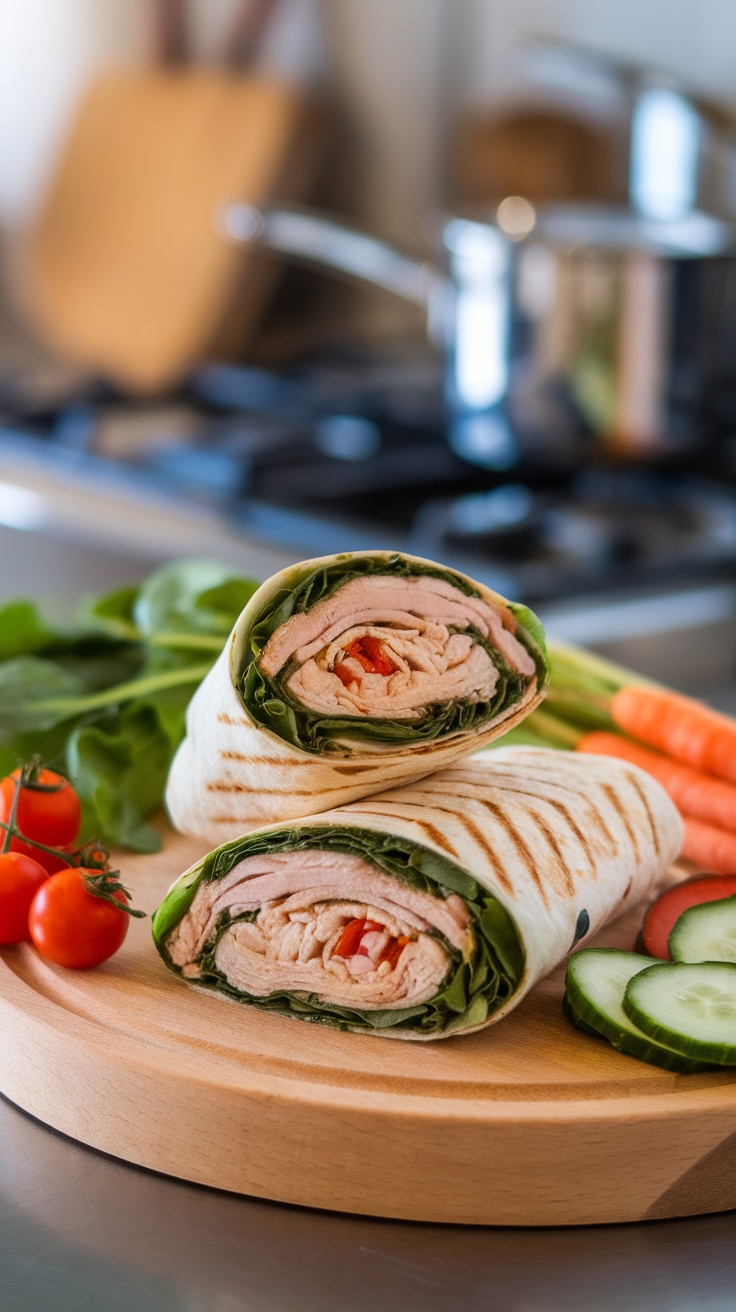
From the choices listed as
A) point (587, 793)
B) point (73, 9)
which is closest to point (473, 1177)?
point (587, 793)

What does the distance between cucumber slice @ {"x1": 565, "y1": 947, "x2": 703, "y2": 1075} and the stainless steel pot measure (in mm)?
1685

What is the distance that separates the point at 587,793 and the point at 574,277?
1.57 m

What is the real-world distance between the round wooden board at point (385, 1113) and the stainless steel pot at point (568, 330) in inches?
70.0

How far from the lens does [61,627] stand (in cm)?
232

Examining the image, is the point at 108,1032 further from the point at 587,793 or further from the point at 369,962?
the point at 587,793

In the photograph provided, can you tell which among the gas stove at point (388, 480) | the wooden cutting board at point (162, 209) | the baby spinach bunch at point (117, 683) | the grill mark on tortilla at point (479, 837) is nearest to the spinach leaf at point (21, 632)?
the baby spinach bunch at point (117, 683)

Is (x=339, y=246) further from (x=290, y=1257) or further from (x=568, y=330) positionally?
(x=290, y=1257)

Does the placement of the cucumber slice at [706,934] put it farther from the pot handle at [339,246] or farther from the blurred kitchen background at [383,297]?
the pot handle at [339,246]

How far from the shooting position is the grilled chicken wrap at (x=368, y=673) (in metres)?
1.54

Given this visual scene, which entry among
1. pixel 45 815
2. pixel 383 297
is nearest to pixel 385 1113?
pixel 45 815

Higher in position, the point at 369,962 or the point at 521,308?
the point at 521,308

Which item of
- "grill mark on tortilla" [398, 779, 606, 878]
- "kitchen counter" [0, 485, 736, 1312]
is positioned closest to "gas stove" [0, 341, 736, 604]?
"grill mark on tortilla" [398, 779, 606, 878]

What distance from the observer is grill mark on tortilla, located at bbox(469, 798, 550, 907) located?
153 cm

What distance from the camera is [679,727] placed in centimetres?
212
